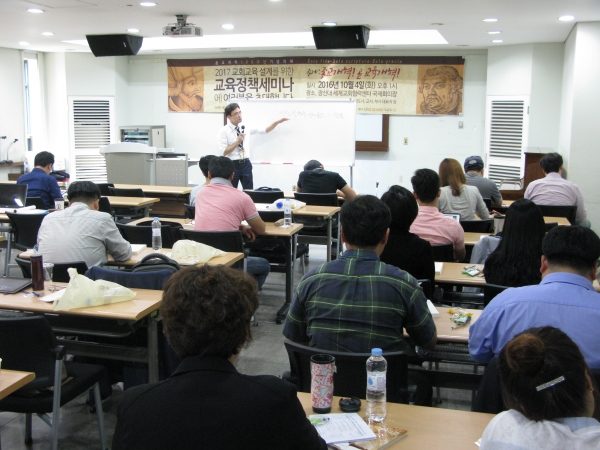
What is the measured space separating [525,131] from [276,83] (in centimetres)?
410

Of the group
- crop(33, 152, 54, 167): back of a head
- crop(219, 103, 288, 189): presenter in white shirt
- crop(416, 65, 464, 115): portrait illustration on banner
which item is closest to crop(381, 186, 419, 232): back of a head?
crop(33, 152, 54, 167): back of a head

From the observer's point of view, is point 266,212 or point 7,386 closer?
point 7,386

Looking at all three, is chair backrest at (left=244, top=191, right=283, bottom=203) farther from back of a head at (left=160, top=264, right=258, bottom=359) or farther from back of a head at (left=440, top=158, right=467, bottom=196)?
back of a head at (left=160, top=264, right=258, bottom=359)

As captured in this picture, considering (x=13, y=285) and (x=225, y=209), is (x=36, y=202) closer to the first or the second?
(x=225, y=209)

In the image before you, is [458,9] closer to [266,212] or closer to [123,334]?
[266,212]

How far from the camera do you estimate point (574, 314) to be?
2041mm

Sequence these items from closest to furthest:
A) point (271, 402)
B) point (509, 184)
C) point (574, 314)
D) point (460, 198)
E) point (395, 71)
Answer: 1. point (271, 402)
2. point (574, 314)
3. point (460, 198)
4. point (509, 184)
5. point (395, 71)

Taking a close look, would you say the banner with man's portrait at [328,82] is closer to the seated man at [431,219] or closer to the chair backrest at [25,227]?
the chair backrest at [25,227]

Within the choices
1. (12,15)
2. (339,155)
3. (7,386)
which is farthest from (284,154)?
(7,386)

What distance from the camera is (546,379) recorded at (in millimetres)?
1312

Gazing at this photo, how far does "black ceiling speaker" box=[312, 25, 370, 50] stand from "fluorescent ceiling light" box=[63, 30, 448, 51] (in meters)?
1.76

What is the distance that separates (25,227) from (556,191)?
493cm

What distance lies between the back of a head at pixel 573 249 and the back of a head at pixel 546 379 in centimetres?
97

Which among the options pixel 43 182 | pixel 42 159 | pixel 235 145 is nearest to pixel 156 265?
pixel 43 182
